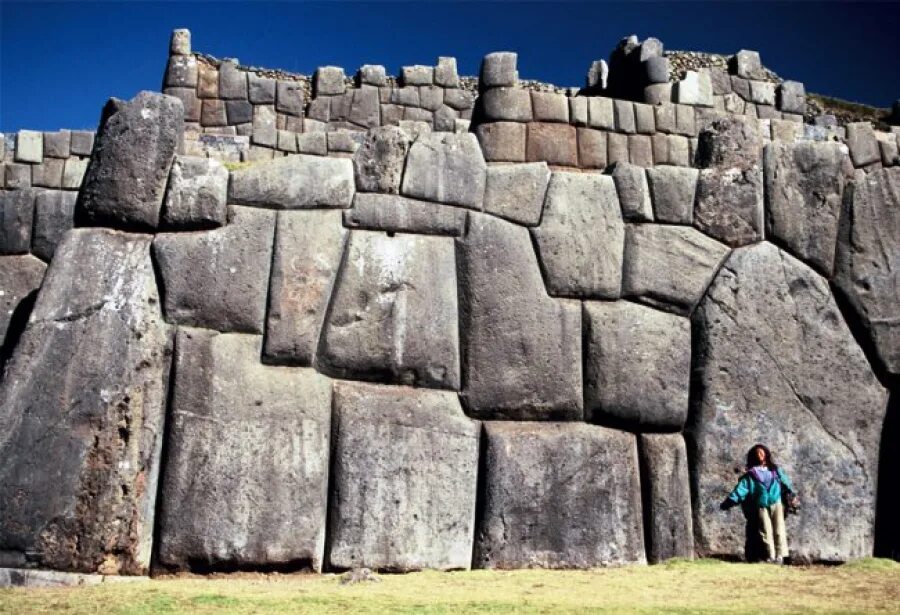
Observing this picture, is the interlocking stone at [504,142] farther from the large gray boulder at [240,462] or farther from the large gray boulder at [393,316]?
the large gray boulder at [240,462]

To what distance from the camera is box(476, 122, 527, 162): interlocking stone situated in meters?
11.7

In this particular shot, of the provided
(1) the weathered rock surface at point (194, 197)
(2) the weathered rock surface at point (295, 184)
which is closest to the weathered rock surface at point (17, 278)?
(1) the weathered rock surface at point (194, 197)

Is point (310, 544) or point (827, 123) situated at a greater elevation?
point (827, 123)

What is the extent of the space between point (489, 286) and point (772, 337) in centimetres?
186

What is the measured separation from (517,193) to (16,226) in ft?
12.7

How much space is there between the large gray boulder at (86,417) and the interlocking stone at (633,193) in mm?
2969

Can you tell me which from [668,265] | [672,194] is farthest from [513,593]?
[672,194]

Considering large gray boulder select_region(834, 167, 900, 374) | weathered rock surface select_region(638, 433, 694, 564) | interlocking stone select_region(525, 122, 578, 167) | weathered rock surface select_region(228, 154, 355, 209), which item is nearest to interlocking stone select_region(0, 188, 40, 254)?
weathered rock surface select_region(228, 154, 355, 209)

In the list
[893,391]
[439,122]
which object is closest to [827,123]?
[439,122]

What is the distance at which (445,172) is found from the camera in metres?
6.66

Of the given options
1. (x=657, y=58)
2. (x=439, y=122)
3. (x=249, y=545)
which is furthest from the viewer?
(x=439, y=122)

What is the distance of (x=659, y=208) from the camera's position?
6918 millimetres

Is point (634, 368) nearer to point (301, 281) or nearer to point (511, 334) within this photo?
point (511, 334)

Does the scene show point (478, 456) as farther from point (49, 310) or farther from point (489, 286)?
point (49, 310)
